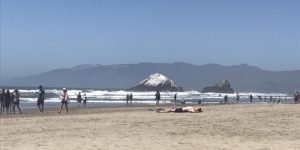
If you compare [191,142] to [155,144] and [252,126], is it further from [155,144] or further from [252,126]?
[252,126]

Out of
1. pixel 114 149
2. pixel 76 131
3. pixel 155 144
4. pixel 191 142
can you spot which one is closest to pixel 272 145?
pixel 191 142

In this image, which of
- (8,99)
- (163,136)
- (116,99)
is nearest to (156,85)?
(116,99)

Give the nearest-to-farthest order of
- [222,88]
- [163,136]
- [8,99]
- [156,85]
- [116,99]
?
1. [163,136]
2. [8,99]
3. [116,99]
4. [222,88]
5. [156,85]

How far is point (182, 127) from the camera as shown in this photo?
21.4 meters

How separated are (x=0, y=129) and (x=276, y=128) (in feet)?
36.0

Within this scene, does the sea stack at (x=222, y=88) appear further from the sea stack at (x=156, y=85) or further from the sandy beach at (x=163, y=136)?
the sandy beach at (x=163, y=136)

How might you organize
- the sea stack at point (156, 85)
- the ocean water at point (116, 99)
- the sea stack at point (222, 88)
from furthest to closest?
Result: the sea stack at point (156, 85) < the sea stack at point (222, 88) < the ocean water at point (116, 99)

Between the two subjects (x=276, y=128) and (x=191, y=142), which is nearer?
(x=191, y=142)

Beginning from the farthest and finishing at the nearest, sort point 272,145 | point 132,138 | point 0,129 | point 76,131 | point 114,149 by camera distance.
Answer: point 0,129 < point 76,131 < point 132,138 < point 272,145 < point 114,149

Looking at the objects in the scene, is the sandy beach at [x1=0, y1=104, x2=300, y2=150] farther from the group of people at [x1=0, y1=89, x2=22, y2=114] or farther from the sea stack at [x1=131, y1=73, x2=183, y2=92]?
the sea stack at [x1=131, y1=73, x2=183, y2=92]

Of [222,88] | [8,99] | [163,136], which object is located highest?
[222,88]

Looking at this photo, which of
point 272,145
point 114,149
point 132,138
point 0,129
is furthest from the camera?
point 0,129

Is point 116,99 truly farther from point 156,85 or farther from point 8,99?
point 156,85

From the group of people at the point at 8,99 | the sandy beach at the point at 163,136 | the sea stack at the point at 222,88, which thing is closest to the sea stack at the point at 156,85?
the sea stack at the point at 222,88
